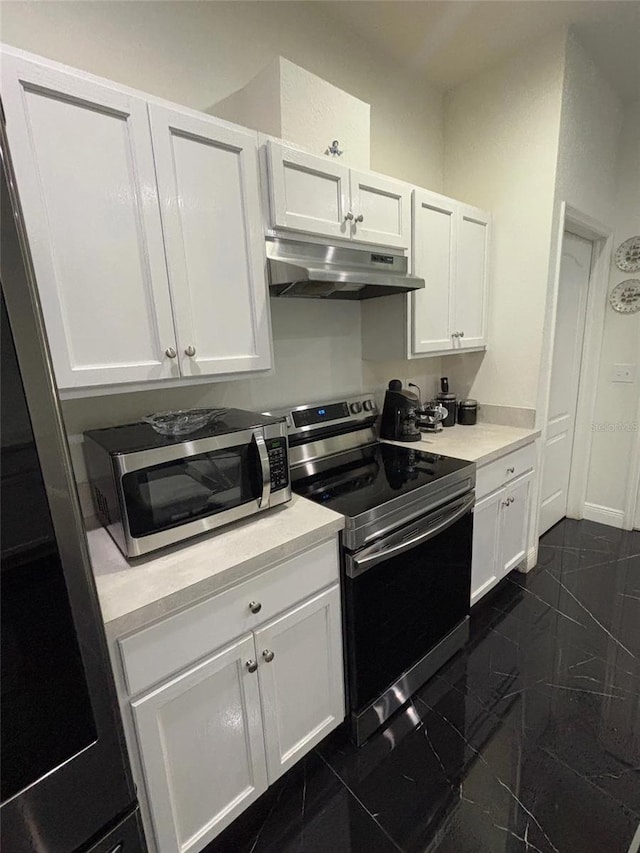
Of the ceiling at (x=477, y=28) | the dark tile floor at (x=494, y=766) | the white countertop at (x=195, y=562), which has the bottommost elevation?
the dark tile floor at (x=494, y=766)

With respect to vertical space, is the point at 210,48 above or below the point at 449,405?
above

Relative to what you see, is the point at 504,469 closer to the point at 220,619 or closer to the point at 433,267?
the point at 433,267

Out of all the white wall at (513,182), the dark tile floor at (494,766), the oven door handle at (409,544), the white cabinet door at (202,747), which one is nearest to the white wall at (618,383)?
the white wall at (513,182)

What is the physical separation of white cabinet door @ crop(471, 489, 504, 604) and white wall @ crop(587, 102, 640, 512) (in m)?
1.53

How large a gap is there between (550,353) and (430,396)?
74cm

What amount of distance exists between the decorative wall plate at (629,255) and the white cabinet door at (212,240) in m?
2.71

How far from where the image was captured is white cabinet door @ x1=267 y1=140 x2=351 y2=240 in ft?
4.57

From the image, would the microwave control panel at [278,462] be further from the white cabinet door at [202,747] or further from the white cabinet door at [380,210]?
the white cabinet door at [380,210]

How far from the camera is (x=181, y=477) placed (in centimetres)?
118

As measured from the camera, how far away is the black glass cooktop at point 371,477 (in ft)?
4.85

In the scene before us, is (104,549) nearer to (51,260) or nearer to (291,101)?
(51,260)

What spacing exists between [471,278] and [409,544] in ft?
5.19

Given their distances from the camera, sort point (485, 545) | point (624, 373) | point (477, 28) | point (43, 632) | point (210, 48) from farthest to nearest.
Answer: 1. point (624, 373)
2. point (485, 545)
3. point (477, 28)
4. point (210, 48)
5. point (43, 632)

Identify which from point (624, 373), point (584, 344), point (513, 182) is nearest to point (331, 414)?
point (513, 182)
